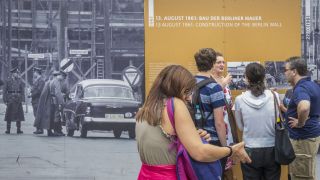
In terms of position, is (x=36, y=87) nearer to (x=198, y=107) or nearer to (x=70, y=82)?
(x=70, y=82)

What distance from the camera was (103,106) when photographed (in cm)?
688

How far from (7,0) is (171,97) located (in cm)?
387

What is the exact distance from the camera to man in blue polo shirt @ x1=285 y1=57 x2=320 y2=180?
596 cm

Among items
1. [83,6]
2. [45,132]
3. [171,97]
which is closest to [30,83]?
[45,132]

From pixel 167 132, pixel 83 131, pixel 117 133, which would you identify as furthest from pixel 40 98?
pixel 167 132

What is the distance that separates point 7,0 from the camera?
6855 mm

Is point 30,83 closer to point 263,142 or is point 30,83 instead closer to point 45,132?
point 45,132

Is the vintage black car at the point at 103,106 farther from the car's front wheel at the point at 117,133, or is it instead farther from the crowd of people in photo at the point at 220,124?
the crowd of people in photo at the point at 220,124

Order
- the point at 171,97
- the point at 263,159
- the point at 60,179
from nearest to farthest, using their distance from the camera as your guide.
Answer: the point at 171,97, the point at 263,159, the point at 60,179

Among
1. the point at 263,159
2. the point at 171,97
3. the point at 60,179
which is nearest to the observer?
the point at 171,97

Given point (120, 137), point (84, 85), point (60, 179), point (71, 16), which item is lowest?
point (60, 179)

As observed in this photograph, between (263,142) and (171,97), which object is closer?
(171,97)

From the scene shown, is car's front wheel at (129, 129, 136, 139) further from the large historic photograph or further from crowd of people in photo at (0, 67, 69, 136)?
crowd of people in photo at (0, 67, 69, 136)

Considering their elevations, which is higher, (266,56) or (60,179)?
(266,56)
